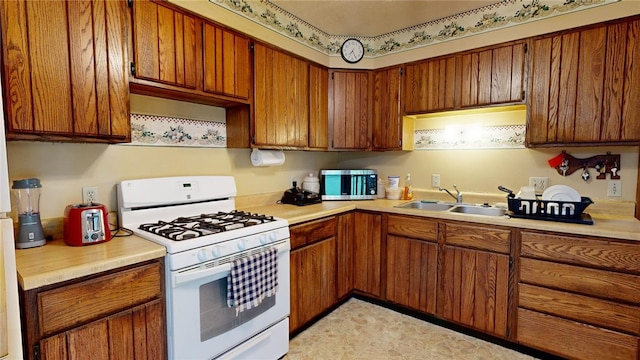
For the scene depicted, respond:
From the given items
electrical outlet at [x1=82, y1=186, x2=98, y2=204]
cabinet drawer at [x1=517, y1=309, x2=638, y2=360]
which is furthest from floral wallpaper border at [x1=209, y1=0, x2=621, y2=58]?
cabinet drawer at [x1=517, y1=309, x2=638, y2=360]

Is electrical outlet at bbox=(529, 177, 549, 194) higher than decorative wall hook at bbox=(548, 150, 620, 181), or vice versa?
decorative wall hook at bbox=(548, 150, 620, 181)

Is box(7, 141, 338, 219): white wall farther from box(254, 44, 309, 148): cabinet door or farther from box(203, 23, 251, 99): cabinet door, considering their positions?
A: box(203, 23, 251, 99): cabinet door

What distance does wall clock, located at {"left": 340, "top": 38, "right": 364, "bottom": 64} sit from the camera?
298 cm

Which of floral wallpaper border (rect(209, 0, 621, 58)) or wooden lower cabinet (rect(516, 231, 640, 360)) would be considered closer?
wooden lower cabinet (rect(516, 231, 640, 360))

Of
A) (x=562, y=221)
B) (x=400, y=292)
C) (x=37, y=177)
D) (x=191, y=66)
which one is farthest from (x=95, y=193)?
(x=562, y=221)

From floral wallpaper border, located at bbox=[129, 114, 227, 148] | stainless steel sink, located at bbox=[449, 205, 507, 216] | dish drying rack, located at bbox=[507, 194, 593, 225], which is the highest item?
floral wallpaper border, located at bbox=[129, 114, 227, 148]

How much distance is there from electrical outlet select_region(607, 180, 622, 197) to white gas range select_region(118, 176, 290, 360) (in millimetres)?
2282

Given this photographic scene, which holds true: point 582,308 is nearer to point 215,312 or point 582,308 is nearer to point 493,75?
point 493,75

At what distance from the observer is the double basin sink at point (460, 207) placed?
8.20 ft

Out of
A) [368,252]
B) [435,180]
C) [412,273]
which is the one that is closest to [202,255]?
[368,252]

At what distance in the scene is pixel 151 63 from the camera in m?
1.69

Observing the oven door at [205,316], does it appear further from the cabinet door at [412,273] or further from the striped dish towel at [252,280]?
the cabinet door at [412,273]

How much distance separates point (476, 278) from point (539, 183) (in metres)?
0.94

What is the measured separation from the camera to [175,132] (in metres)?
2.08
